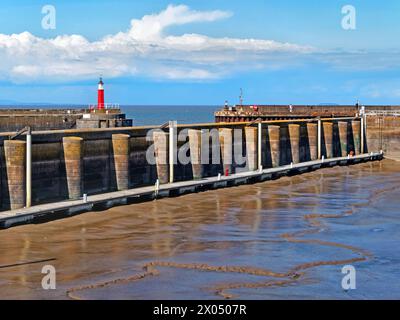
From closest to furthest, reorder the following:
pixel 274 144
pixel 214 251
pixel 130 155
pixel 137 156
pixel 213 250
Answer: pixel 214 251 < pixel 213 250 < pixel 130 155 < pixel 137 156 < pixel 274 144

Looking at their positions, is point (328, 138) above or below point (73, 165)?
above

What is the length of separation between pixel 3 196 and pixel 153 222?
5714mm

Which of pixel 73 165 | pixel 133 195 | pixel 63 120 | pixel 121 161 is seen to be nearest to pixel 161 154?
pixel 121 161

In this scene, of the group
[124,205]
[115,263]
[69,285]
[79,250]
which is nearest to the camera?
[69,285]

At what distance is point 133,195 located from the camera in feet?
102

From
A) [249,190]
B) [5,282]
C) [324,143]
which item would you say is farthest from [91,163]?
[324,143]

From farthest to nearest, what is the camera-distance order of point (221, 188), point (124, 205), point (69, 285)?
1. point (221, 188)
2. point (124, 205)
3. point (69, 285)

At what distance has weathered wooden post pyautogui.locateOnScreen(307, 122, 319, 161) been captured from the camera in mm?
51812

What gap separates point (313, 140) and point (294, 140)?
3422 millimetres

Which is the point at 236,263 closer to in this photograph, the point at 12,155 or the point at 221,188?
the point at 12,155

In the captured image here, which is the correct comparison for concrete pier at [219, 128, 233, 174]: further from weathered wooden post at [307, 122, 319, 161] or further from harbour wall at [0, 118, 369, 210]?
weathered wooden post at [307, 122, 319, 161]

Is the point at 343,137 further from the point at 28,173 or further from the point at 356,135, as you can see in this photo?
the point at 28,173

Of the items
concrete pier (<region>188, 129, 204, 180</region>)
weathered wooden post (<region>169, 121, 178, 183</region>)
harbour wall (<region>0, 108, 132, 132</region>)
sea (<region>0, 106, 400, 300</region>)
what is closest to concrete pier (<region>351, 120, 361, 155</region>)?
harbour wall (<region>0, 108, 132, 132</region>)

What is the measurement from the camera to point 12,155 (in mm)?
26875
